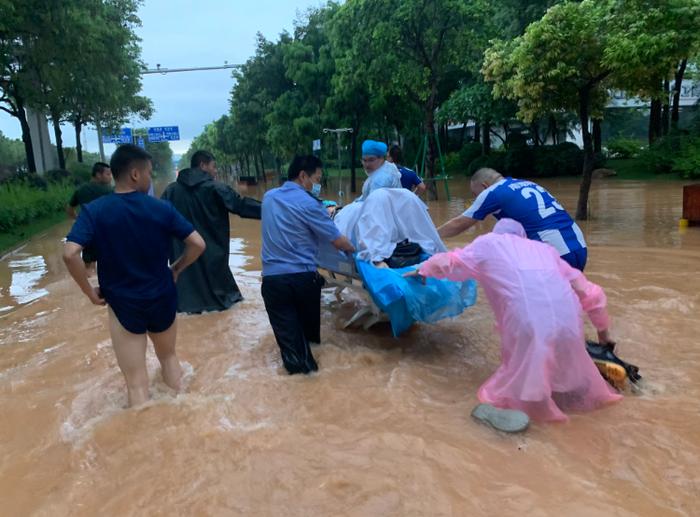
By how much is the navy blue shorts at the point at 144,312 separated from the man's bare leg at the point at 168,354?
9cm

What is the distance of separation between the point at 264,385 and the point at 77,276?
1612 millimetres

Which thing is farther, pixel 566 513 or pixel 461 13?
pixel 461 13

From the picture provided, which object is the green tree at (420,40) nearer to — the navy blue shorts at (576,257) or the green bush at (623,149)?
the navy blue shorts at (576,257)

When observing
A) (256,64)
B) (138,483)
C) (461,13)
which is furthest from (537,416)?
(256,64)

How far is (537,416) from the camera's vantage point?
3395mm

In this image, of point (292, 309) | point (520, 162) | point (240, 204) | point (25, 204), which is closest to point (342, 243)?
point (292, 309)

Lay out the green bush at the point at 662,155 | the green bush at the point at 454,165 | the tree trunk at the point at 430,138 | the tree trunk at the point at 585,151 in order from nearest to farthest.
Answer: the tree trunk at the point at 585,151 < the tree trunk at the point at 430,138 < the green bush at the point at 662,155 < the green bush at the point at 454,165

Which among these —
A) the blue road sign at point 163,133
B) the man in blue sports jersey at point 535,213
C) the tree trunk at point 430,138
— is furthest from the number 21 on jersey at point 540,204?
the blue road sign at point 163,133

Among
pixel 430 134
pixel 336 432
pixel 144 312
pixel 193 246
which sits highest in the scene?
pixel 430 134

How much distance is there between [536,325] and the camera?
3273mm

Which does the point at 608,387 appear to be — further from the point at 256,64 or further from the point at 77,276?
the point at 256,64

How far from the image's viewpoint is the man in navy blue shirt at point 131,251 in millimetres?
3285

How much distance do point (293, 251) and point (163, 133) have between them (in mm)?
39032

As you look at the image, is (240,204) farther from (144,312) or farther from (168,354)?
(144,312)
